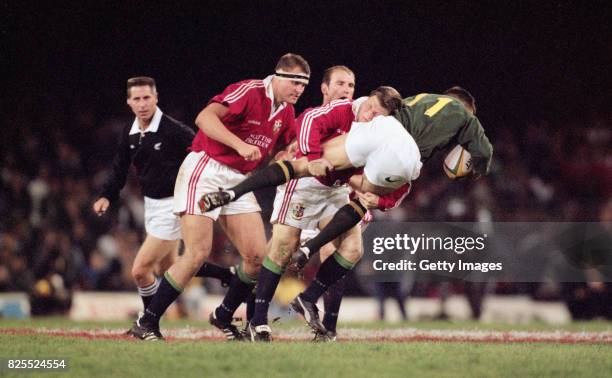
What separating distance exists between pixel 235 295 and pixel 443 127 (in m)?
2.00

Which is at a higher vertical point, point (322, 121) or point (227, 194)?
point (322, 121)

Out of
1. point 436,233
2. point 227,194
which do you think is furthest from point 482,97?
point 227,194

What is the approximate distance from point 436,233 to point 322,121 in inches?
243

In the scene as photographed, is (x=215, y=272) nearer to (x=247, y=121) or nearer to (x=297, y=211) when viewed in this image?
(x=297, y=211)

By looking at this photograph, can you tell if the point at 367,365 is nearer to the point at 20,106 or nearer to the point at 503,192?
the point at 503,192

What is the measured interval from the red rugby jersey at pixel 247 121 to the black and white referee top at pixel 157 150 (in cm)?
55

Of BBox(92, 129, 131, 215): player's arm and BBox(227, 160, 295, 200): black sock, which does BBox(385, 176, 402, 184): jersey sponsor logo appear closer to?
BBox(227, 160, 295, 200): black sock

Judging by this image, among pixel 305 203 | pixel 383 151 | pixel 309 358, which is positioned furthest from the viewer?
pixel 305 203

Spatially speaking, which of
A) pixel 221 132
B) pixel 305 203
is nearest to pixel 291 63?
pixel 221 132

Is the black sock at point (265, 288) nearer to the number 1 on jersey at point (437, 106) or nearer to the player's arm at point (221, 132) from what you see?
the player's arm at point (221, 132)

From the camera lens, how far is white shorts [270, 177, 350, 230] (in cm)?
662

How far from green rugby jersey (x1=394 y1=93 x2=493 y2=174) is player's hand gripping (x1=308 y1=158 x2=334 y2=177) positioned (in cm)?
65

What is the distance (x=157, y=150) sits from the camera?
7250 mm

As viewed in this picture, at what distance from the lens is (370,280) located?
474 inches
